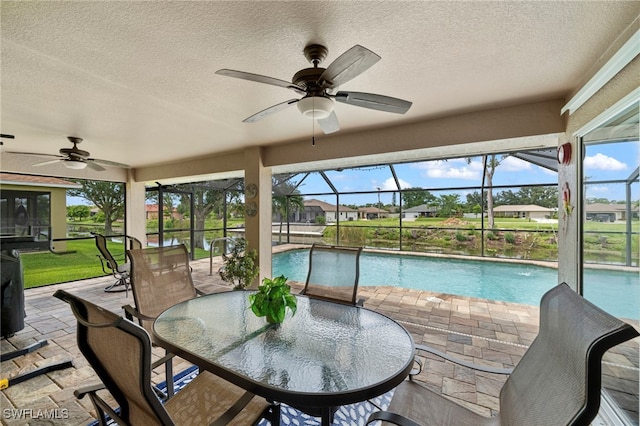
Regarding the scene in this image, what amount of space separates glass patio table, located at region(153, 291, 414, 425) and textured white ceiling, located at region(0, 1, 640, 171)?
1.87 meters

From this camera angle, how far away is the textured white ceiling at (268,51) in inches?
58.4

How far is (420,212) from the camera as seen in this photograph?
7.62 meters

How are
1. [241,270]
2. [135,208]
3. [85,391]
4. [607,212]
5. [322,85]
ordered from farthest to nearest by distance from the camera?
[135,208], [241,270], [607,212], [322,85], [85,391]

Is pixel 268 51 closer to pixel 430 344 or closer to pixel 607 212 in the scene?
pixel 607 212

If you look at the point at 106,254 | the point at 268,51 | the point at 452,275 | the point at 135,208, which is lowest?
the point at 452,275

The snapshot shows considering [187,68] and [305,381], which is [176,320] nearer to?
[305,381]

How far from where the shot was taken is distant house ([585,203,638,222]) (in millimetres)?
1825

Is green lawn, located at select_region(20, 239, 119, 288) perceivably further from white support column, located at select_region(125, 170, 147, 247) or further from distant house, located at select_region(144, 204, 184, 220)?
distant house, located at select_region(144, 204, 184, 220)

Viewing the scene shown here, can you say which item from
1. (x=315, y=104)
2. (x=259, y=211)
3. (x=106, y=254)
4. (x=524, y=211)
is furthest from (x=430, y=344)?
(x=524, y=211)

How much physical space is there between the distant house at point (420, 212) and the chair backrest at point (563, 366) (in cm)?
641

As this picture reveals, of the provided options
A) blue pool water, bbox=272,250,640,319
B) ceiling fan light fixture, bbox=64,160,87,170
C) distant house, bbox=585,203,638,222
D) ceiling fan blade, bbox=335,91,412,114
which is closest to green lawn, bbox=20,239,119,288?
ceiling fan light fixture, bbox=64,160,87,170

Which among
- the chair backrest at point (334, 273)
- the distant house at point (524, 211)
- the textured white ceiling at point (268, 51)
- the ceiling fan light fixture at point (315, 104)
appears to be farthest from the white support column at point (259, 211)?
the distant house at point (524, 211)

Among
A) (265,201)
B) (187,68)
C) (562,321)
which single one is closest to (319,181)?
(265,201)

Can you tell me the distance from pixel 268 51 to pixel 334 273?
1896 millimetres
